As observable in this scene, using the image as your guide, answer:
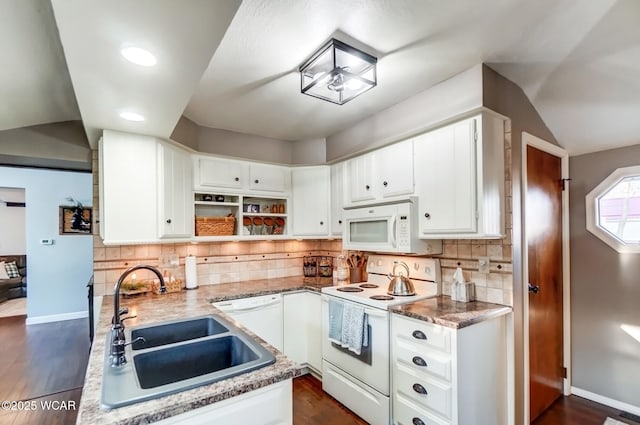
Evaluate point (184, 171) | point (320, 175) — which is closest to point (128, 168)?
point (184, 171)

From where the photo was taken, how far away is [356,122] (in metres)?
3.12

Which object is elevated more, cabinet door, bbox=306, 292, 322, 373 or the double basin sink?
the double basin sink

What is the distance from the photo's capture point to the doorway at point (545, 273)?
7.82ft

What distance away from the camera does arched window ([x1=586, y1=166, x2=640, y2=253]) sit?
2.57 metres

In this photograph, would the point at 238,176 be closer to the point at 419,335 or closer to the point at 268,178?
the point at 268,178

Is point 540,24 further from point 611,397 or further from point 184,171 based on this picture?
point 611,397

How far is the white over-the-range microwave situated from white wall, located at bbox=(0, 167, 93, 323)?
4.76 metres

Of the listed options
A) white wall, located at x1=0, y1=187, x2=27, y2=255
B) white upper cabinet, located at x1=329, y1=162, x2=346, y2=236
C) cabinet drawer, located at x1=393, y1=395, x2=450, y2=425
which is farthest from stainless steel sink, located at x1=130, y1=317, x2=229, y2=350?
white wall, located at x1=0, y1=187, x2=27, y2=255

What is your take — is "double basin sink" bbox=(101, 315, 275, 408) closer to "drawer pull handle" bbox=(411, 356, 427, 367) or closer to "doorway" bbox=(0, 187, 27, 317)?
"drawer pull handle" bbox=(411, 356, 427, 367)

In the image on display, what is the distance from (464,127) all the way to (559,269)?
1.70 m

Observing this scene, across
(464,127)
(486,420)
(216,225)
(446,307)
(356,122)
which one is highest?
(356,122)

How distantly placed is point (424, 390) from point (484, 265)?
3.18 feet

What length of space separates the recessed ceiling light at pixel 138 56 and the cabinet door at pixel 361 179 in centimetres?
197

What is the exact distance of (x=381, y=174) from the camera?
2.81m
